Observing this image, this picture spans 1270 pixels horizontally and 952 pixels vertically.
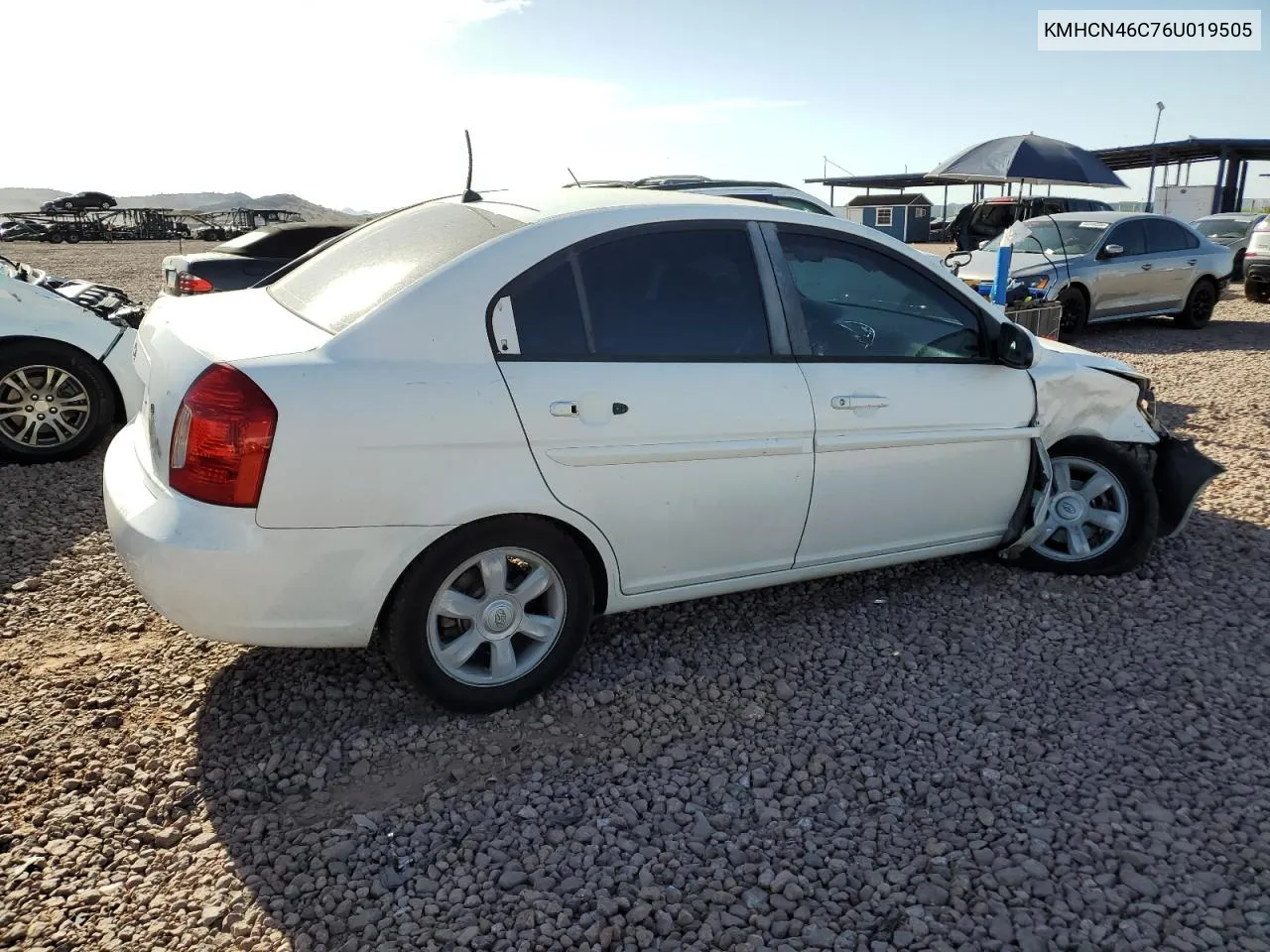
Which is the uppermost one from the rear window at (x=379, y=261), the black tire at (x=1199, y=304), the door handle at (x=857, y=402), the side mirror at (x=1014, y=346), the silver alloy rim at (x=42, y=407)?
the rear window at (x=379, y=261)

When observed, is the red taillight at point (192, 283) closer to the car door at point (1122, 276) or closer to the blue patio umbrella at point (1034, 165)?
the car door at point (1122, 276)

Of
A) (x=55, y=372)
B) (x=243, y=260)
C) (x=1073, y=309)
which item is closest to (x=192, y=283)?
(x=243, y=260)

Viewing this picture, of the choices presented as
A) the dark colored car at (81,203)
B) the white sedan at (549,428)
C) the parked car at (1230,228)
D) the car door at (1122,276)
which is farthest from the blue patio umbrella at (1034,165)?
the dark colored car at (81,203)

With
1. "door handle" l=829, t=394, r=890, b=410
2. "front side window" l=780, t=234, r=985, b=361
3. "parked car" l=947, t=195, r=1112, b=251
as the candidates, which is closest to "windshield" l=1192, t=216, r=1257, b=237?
"parked car" l=947, t=195, r=1112, b=251

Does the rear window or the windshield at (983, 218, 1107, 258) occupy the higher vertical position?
the rear window

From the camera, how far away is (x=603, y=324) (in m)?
3.18

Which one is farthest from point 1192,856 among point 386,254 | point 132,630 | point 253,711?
point 132,630

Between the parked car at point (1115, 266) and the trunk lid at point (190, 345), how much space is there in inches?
371

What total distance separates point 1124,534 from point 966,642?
3.74 ft

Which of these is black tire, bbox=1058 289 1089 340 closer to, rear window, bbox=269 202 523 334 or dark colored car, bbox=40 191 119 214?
rear window, bbox=269 202 523 334

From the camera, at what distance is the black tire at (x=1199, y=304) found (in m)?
12.7

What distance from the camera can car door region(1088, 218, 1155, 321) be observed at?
38.6ft

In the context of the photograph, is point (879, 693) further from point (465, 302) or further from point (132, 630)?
point (132, 630)

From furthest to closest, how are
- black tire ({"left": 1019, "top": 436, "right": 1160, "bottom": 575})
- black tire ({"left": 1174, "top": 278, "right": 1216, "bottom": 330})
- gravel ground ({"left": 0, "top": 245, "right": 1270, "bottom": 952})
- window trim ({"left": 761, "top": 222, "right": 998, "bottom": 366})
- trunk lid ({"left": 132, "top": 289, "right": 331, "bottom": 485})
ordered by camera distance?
black tire ({"left": 1174, "top": 278, "right": 1216, "bottom": 330}) → black tire ({"left": 1019, "top": 436, "right": 1160, "bottom": 575}) → window trim ({"left": 761, "top": 222, "right": 998, "bottom": 366}) → trunk lid ({"left": 132, "top": 289, "right": 331, "bottom": 485}) → gravel ground ({"left": 0, "top": 245, "right": 1270, "bottom": 952})
